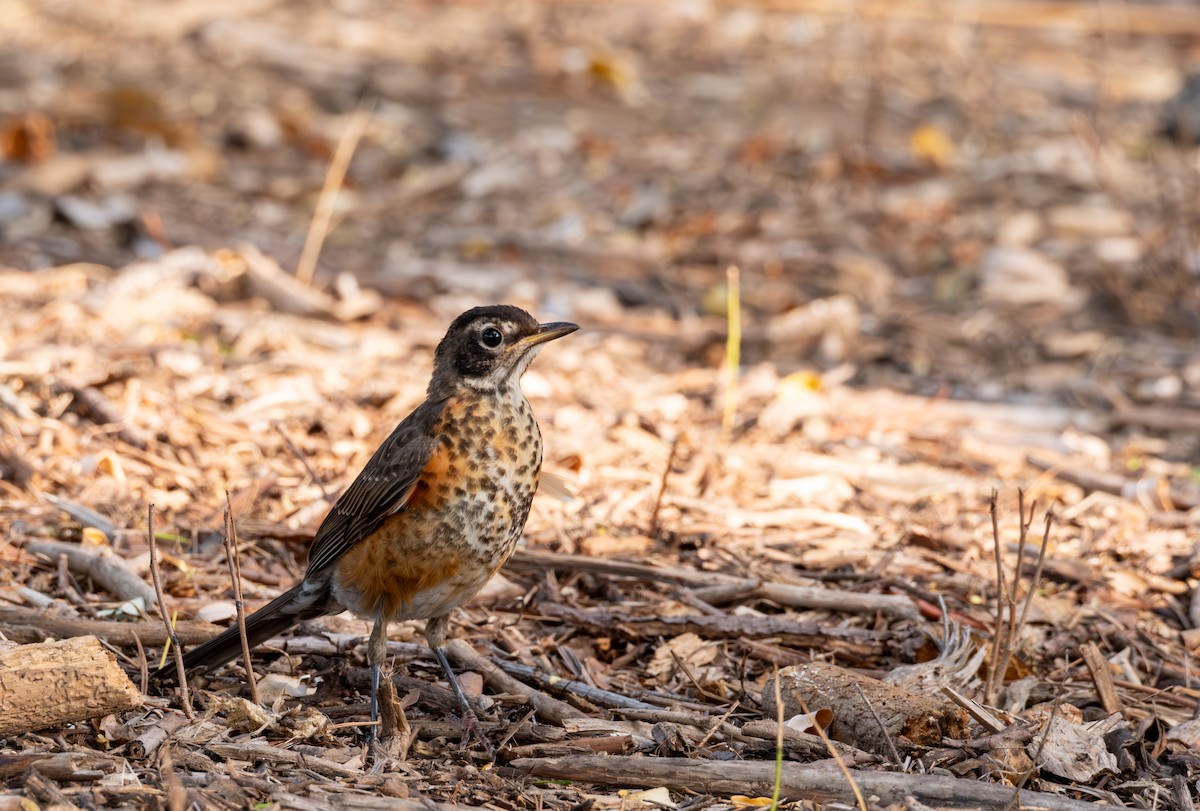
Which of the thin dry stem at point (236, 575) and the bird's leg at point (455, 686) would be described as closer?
the thin dry stem at point (236, 575)

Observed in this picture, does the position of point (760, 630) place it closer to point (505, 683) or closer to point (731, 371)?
point (505, 683)

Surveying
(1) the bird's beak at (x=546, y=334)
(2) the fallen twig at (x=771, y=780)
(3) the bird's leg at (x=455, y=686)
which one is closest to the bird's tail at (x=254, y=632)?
(3) the bird's leg at (x=455, y=686)

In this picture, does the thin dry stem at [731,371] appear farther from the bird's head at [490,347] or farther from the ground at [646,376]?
the bird's head at [490,347]

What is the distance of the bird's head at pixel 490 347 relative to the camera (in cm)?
484

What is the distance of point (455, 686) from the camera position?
15.3 ft

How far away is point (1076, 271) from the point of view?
10141 millimetres

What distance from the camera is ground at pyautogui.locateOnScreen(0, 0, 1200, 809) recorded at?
4379mm

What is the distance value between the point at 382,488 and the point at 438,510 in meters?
0.22

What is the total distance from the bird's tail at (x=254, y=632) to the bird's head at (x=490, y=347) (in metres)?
0.86

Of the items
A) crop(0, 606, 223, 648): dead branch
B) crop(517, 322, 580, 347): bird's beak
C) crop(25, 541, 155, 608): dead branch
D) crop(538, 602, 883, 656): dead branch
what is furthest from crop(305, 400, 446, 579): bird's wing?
crop(538, 602, 883, 656): dead branch

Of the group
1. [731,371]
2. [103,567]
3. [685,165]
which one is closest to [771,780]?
[103,567]

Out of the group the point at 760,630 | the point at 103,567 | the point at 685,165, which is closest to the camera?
the point at 760,630

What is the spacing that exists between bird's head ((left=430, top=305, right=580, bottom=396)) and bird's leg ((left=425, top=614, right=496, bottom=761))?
0.82m

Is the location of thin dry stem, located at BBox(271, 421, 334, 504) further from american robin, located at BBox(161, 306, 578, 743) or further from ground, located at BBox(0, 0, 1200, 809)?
american robin, located at BBox(161, 306, 578, 743)
